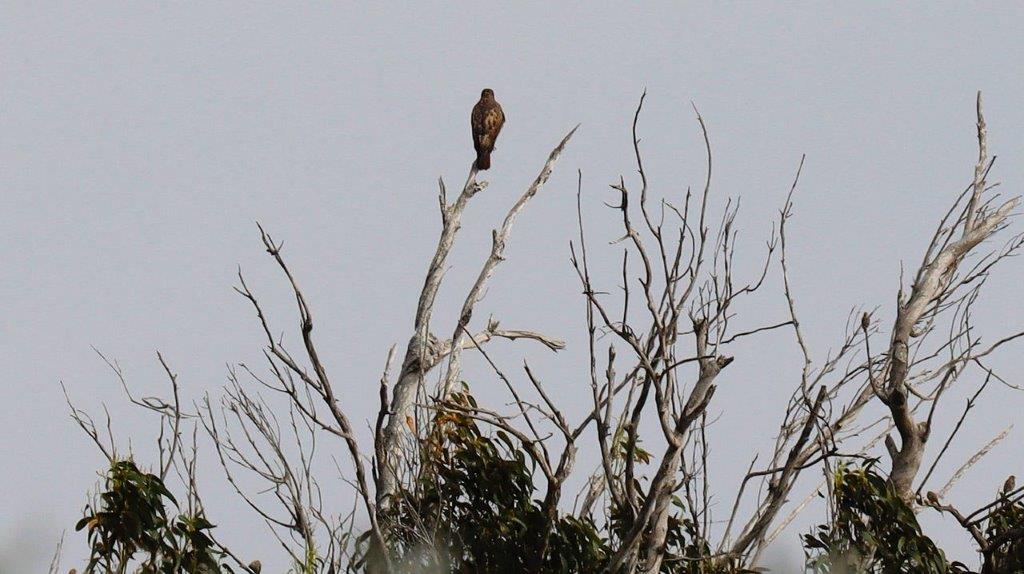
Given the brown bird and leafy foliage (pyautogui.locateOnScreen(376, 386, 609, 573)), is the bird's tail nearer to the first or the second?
the brown bird

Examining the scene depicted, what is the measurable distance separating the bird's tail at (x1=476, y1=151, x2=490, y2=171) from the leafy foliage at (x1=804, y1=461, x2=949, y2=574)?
4840 millimetres

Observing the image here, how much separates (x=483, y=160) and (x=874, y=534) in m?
5.20

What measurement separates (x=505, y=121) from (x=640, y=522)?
227 inches

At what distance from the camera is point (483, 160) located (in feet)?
36.5

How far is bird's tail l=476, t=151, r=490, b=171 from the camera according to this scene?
36.3 ft

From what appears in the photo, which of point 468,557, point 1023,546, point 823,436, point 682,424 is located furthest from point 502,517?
point 1023,546

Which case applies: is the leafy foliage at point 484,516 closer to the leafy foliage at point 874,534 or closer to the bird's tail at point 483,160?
the leafy foliage at point 874,534

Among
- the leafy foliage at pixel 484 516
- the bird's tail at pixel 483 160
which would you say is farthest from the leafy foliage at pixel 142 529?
the bird's tail at pixel 483 160

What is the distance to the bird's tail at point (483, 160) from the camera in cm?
1108

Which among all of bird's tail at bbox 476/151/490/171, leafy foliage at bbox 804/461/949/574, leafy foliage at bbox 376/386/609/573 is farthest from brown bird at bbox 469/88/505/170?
leafy foliage at bbox 804/461/949/574

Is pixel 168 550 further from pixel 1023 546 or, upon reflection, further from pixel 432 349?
pixel 1023 546

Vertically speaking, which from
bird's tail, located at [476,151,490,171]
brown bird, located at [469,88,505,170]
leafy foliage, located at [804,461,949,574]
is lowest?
leafy foliage, located at [804,461,949,574]

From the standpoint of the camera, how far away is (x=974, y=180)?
8.60 meters

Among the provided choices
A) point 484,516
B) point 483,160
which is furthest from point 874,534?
point 483,160
